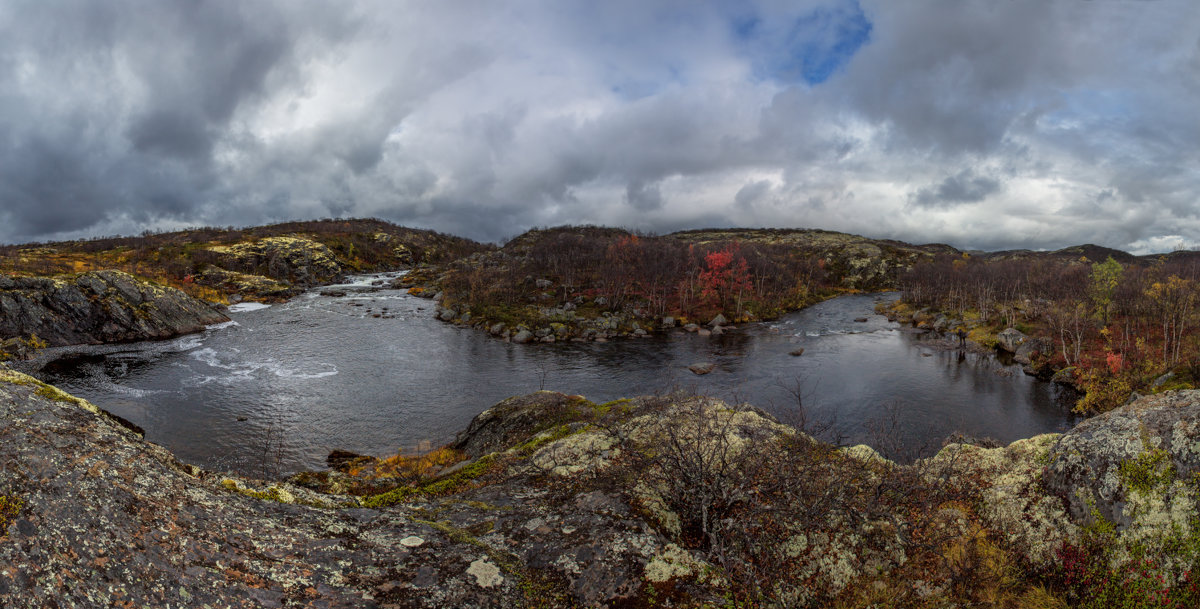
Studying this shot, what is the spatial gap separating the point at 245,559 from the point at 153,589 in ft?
2.65

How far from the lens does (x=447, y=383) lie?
3634 centimetres

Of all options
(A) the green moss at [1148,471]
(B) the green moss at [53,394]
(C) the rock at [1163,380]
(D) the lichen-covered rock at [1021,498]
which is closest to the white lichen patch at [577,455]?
(D) the lichen-covered rock at [1021,498]

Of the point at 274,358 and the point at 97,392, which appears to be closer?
the point at 97,392

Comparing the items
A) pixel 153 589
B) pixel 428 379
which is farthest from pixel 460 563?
pixel 428 379

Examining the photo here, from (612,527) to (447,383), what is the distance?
106 ft

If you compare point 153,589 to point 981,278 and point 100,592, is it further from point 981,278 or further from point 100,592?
point 981,278

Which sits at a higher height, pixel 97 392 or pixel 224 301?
pixel 224 301

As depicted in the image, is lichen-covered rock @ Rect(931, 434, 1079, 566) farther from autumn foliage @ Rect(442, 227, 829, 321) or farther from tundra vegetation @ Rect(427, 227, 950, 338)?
autumn foliage @ Rect(442, 227, 829, 321)

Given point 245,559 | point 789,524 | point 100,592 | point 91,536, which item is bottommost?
point 789,524

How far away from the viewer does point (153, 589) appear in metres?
3.85

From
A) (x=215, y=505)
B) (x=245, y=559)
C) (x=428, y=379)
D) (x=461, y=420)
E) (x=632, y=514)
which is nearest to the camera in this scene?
(x=245, y=559)

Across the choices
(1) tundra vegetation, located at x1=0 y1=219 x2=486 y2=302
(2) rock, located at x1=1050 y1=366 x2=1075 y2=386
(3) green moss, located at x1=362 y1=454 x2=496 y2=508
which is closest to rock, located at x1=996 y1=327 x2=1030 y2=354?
(2) rock, located at x1=1050 y1=366 x2=1075 y2=386

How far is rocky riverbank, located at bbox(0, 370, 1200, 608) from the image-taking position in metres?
4.09

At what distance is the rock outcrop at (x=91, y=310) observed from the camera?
4062 centimetres
